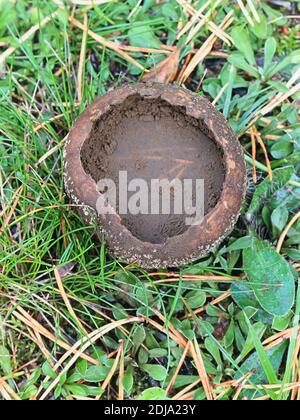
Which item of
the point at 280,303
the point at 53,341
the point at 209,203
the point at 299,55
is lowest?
the point at 53,341

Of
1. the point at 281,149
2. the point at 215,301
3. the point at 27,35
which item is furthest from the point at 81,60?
the point at 215,301

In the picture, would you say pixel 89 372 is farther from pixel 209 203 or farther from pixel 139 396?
pixel 209 203

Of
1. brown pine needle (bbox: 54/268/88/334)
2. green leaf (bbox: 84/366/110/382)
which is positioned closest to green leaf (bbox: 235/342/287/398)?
green leaf (bbox: 84/366/110/382)

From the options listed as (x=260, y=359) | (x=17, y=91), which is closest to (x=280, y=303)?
(x=260, y=359)

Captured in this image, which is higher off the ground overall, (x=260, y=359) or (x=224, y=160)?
(x=224, y=160)

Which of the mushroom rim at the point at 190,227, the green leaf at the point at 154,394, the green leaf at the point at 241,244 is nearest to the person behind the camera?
the mushroom rim at the point at 190,227

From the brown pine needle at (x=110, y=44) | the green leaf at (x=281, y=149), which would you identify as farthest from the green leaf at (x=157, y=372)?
the brown pine needle at (x=110, y=44)

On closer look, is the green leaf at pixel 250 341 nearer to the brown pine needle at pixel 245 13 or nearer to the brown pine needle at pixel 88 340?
the brown pine needle at pixel 88 340

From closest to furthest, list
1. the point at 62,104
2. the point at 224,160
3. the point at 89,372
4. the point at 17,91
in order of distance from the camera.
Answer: the point at 224,160 < the point at 89,372 < the point at 62,104 < the point at 17,91
